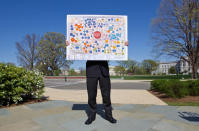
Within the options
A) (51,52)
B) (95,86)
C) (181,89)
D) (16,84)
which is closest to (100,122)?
(95,86)

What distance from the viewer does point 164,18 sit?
19562 millimetres

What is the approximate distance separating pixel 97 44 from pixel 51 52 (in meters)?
37.7

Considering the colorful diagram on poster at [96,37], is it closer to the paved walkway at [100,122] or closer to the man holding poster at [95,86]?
the man holding poster at [95,86]

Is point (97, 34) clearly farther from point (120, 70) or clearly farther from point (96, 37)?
point (120, 70)

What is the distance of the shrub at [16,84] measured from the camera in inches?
194

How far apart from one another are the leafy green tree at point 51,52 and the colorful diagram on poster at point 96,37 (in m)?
36.6

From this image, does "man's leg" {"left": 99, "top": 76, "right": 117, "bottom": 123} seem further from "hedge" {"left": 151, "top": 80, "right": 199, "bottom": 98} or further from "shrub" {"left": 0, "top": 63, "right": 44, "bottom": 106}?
"hedge" {"left": 151, "top": 80, "right": 199, "bottom": 98}

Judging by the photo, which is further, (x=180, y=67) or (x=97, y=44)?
(x=180, y=67)

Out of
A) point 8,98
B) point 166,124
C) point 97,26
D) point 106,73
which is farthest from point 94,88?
point 8,98

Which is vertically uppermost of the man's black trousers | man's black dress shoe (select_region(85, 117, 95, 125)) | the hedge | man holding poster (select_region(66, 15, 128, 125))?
man holding poster (select_region(66, 15, 128, 125))

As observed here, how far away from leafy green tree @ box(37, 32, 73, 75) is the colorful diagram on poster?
3656cm

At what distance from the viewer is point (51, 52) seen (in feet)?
127

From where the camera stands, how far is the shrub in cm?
494

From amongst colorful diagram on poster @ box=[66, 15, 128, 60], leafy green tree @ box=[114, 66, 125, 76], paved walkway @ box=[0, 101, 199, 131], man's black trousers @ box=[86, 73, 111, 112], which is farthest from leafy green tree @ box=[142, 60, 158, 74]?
man's black trousers @ box=[86, 73, 111, 112]
